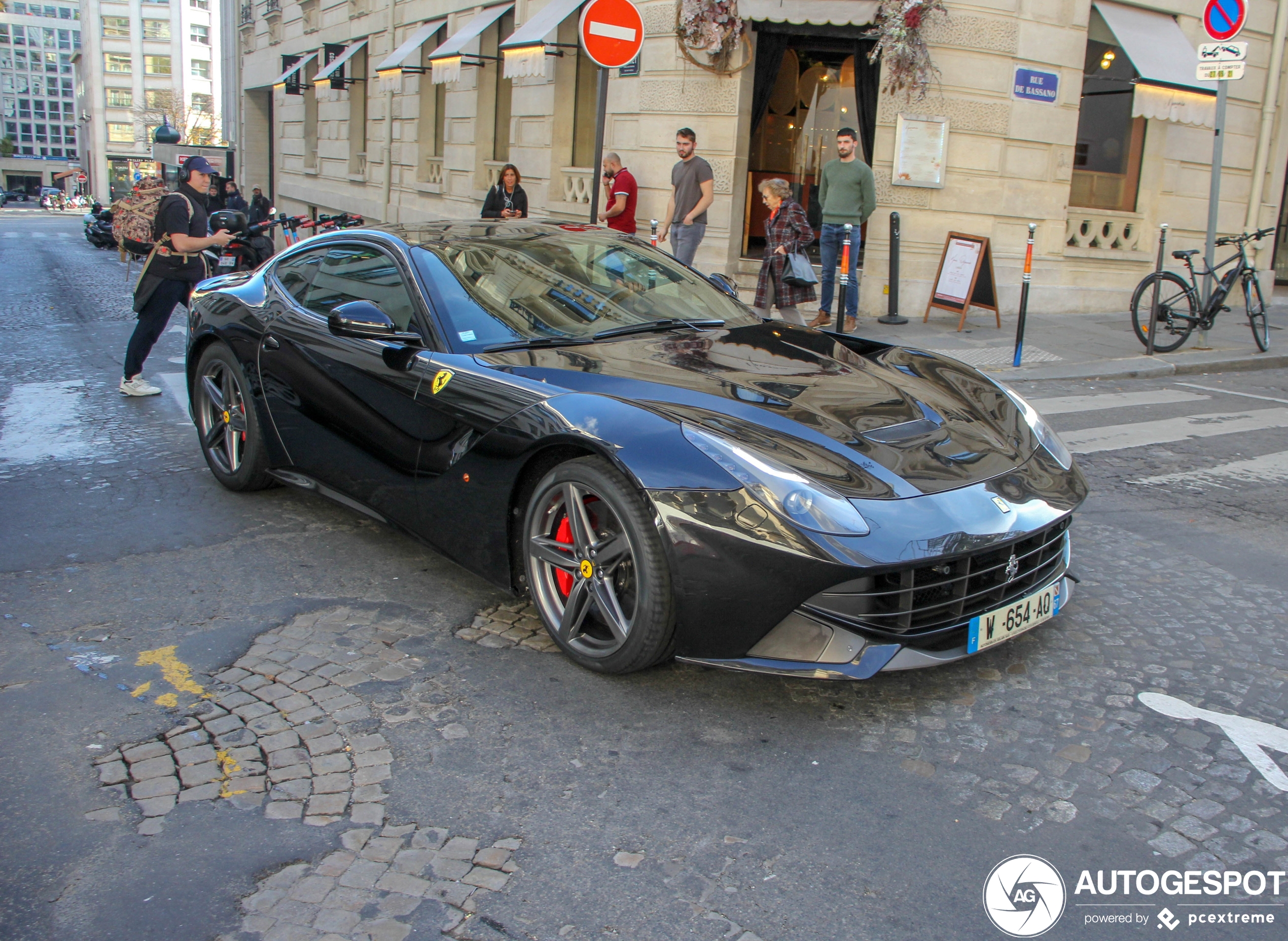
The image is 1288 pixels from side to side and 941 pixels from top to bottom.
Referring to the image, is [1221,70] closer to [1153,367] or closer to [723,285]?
[1153,367]

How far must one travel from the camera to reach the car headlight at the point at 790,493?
3084 mm

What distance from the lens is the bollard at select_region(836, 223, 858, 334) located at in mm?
10406

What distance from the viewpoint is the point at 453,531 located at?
4.01 metres

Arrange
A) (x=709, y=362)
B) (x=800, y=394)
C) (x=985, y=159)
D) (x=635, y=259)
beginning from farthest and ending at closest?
(x=985, y=159)
(x=635, y=259)
(x=709, y=362)
(x=800, y=394)

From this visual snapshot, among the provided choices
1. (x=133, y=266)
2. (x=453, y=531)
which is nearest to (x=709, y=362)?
(x=453, y=531)

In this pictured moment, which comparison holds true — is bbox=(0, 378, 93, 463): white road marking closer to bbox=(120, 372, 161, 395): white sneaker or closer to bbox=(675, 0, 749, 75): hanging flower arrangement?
bbox=(120, 372, 161, 395): white sneaker

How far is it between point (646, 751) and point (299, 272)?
10.4 ft

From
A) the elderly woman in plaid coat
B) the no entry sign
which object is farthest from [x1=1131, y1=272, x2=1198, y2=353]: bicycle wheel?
the no entry sign

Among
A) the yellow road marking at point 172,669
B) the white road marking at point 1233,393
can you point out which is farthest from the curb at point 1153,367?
the yellow road marking at point 172,669

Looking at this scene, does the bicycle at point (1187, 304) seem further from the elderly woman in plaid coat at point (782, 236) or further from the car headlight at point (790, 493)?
the car headlight at point (790, 493)

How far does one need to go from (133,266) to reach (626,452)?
19.1 metres

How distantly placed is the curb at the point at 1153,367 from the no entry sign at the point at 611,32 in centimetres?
411

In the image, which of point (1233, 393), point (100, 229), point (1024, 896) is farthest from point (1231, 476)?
point (100, 229)

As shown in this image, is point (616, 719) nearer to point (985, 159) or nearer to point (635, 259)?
point (635, 259)
